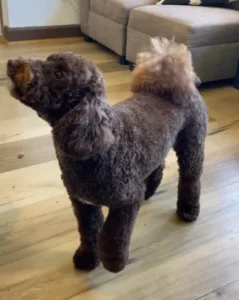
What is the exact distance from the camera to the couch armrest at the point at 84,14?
10.9ft

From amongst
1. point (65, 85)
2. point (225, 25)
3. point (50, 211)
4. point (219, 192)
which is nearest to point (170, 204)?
point (219, 192)

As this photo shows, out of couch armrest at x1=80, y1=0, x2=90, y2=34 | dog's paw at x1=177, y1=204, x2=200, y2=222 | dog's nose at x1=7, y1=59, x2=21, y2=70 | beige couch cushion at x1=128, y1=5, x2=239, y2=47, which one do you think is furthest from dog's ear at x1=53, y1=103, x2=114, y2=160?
couch armrest at x1=80, y1=0, x2=90, y2=34

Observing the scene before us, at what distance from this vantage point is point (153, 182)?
158 centimetres

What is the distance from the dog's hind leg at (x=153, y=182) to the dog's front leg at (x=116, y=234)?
43 centimetres

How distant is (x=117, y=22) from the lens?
293 centimetres

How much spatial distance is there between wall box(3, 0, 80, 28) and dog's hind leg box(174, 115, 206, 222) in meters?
2.40

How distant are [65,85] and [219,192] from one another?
984mm

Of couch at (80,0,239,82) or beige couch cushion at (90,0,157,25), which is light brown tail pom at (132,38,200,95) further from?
beige couch cushion at (90,0,157,25)

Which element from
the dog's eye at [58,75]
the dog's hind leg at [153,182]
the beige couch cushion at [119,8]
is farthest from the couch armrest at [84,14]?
the dog's eye at [58,75]

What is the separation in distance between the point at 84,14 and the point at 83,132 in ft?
8.87

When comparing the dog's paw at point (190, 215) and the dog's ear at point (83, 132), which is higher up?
the dog's ear at point (83, 132)

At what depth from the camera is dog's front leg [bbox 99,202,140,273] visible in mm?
1103

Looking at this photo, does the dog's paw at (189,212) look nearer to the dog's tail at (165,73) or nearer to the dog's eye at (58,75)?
the dog's tail at (165,73)

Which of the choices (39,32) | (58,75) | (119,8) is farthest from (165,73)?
(39,32)
